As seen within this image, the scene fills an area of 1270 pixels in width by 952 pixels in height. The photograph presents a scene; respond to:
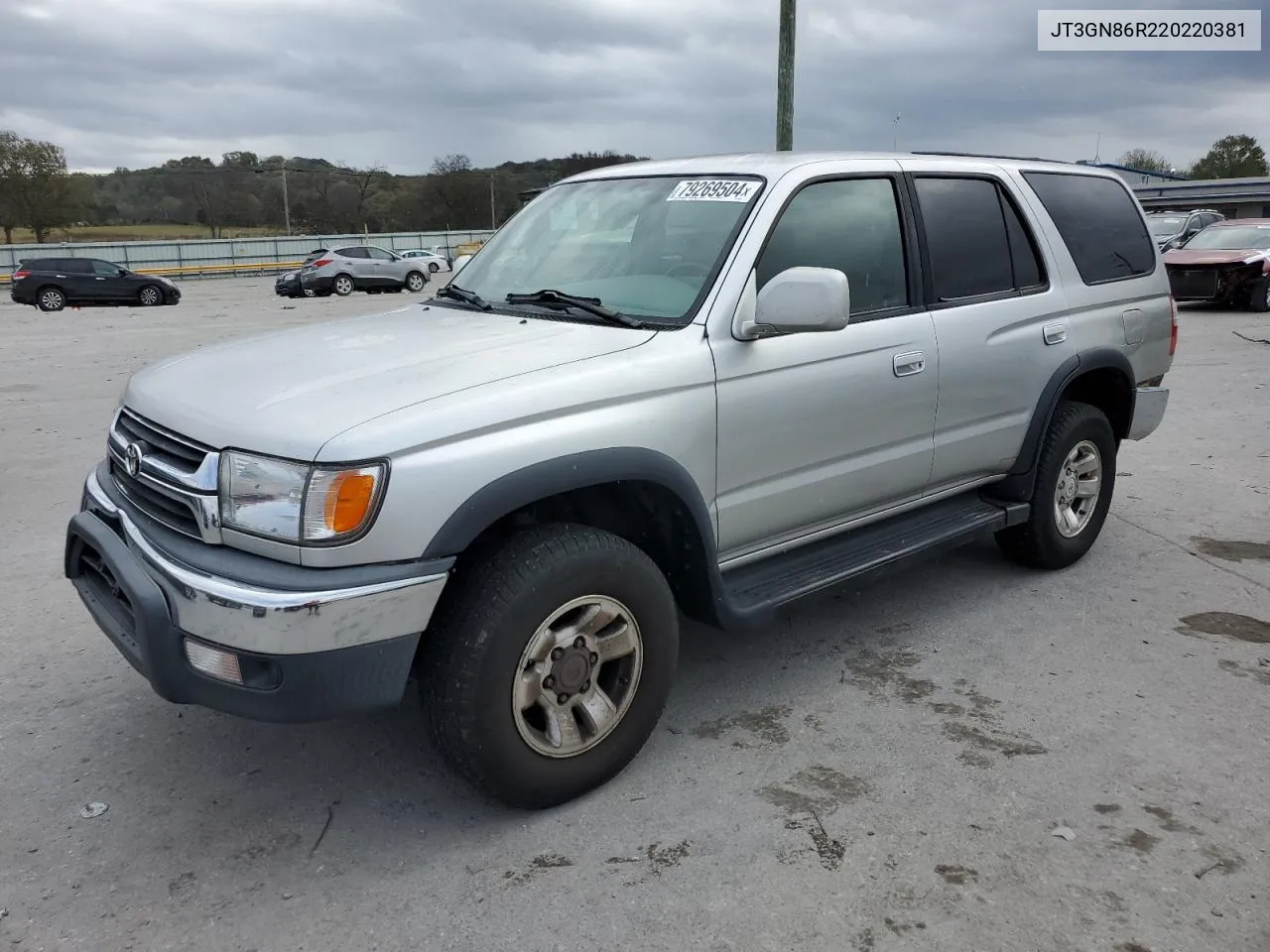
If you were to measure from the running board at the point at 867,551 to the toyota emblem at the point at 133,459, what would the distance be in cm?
185

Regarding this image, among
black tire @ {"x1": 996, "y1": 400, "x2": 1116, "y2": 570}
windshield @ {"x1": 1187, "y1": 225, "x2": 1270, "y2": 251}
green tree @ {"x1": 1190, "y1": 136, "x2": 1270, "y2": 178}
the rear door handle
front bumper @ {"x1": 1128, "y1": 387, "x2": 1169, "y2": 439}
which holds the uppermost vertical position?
green tree @ {"x1": 1190, "y1": 136, "x2": 1270, "y2": 178}

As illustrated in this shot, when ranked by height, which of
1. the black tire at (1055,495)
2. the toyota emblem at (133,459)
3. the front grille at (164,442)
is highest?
the front grille at (164,442)

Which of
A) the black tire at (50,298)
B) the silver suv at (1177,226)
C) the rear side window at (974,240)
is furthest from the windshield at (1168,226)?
the black tire at (50,298)

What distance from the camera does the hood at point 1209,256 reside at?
17.2 m

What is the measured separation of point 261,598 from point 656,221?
2.01 metres

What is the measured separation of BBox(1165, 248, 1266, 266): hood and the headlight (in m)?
18.3

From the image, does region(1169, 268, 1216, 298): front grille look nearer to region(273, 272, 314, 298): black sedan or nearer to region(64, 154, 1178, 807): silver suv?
region(64, 154, 1178, 807): silver suv

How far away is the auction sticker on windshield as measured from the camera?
3555 millimetres

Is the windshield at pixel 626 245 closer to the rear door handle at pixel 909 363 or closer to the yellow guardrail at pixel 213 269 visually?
the rear door handle at pixel 909 363

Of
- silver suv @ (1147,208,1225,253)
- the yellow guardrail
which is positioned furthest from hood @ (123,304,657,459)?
the yellow guardrail

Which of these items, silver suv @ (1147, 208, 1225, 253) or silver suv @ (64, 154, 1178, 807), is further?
silver suv @ (1147, 208, 1225, 253)

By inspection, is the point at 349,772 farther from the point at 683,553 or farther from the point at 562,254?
the point at 562,254

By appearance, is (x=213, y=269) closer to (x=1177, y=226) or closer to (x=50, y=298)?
(x=50, y=298)

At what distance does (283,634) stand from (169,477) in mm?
689
